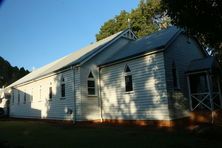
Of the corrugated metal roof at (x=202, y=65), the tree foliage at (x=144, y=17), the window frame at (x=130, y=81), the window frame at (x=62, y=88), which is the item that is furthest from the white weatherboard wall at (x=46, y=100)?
the tree foliage at (x=144, y=17)

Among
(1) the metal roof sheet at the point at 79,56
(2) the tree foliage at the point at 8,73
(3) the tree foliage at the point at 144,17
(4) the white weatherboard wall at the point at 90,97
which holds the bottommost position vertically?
(4) the white weatherboard wall at the point at 90,97

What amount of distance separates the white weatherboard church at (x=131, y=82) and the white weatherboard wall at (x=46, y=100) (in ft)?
0.28

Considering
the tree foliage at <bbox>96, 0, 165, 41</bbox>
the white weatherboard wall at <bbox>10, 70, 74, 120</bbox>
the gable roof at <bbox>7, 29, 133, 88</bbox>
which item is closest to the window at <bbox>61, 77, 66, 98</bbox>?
the white weatherboard wall at <bbox>10, 70, 74, 120</bbox>

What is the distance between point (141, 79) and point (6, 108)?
32053 millimetres

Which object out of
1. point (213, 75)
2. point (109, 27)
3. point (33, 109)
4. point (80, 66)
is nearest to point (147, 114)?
point (213, 75)

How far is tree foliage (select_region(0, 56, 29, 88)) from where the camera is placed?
70500mm

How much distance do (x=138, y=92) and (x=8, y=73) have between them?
5964 cm

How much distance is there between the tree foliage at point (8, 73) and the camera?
7050 cm

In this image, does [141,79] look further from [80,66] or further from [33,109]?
[33,109]

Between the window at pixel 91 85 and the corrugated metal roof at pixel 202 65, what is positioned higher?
the corrugated metal roof at pixel 202 65

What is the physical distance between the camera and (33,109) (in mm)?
31031

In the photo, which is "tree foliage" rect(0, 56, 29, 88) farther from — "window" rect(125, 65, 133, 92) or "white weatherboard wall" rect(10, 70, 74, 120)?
"window" rect(125, 65, 133, 92)

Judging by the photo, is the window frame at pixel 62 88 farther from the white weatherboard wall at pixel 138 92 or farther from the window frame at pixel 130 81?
the window frame at pixel 130 81

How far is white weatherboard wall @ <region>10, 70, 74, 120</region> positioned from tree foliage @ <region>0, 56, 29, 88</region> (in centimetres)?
3616
